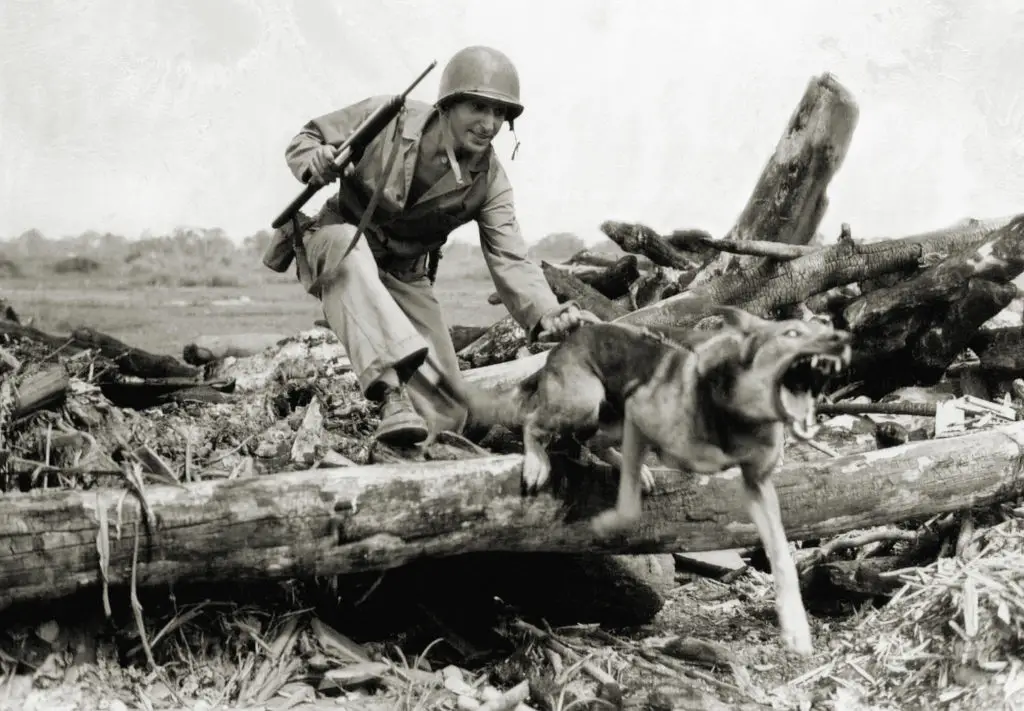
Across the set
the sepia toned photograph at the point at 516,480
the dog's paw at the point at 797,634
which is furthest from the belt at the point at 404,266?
the dog's paw at the point at 797,634

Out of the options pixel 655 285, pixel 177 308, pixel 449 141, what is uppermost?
pixel 449 141

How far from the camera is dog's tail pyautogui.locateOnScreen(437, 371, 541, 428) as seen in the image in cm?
367

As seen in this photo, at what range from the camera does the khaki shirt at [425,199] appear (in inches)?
143

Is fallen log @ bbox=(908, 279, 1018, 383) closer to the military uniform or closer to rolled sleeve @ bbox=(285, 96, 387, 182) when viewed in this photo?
the military uniform

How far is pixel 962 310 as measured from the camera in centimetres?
557

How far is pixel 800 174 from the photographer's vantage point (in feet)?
19.3

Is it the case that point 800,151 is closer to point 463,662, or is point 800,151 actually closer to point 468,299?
point 468,299

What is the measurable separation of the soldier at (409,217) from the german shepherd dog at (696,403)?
39cm

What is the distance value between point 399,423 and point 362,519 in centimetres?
47

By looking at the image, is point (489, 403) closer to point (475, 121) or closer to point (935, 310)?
point (475, 121)

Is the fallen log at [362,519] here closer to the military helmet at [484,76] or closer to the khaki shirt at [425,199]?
the khaki shirt at [425,199]

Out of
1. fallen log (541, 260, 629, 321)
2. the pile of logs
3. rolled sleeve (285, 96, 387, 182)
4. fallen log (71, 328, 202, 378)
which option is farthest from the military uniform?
fallen log (71, 328, 202, 378)

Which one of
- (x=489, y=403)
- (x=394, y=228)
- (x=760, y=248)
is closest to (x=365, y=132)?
(x=394, y=228)

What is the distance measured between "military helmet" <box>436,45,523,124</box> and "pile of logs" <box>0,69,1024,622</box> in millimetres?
1196
